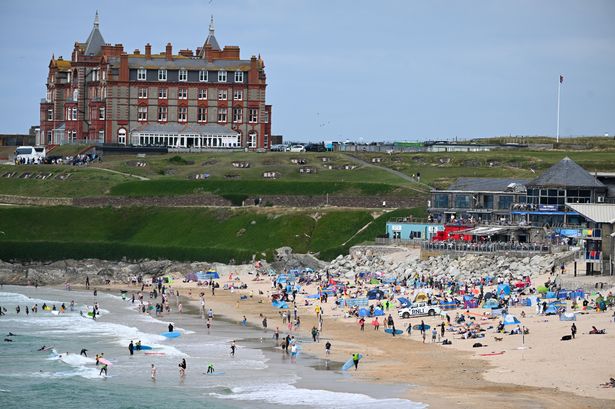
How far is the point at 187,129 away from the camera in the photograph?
15900 cm

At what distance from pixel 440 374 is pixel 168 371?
44.8ft

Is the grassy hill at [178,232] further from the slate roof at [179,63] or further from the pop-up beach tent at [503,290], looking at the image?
the slate roof at [179,63]

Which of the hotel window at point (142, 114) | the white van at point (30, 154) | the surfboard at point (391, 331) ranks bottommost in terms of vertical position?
the surfboard at point (391, 331)

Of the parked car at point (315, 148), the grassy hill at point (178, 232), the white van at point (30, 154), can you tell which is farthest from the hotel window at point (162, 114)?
the grassy hill at point (178, 232)

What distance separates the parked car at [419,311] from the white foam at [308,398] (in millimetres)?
21214

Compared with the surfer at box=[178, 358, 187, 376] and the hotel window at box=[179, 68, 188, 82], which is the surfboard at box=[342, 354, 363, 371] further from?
the hotel window at box=[179, 68, 188, 82]

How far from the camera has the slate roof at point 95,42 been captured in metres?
166

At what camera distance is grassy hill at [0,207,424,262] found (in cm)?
11400

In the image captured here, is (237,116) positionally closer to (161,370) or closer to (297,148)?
(297,148)

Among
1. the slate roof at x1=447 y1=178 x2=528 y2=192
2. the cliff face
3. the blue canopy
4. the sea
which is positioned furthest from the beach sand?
the cliff face

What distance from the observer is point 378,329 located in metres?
76.2

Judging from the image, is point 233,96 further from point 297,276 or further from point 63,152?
point 297,276

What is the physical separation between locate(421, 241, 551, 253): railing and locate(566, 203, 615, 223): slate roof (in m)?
6.21

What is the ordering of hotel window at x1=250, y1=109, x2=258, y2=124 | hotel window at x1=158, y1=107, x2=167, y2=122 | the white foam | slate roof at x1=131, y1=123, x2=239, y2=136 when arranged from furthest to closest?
hotel window at x1=250, y1=109, x2=258, y2=124 < hotel window at x1=158, y1=107, x2=167, y2=122 < slate roof at x1=131, y1=123, x2=239, y2=136 < the white foam
